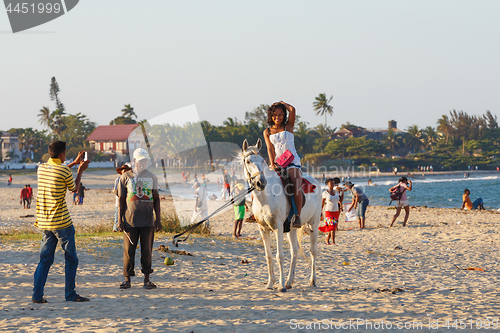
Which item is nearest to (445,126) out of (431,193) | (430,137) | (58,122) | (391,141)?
(430,137)

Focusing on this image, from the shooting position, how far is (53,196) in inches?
243

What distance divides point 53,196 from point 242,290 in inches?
136

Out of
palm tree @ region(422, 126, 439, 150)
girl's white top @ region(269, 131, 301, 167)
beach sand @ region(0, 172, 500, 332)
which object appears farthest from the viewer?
palm tree @ region(422, 126, 439, 150)

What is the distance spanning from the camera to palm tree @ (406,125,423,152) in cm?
14188

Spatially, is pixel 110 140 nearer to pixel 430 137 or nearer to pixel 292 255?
pixel 292 255

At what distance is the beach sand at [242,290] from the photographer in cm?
579

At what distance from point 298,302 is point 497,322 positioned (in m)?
2.73

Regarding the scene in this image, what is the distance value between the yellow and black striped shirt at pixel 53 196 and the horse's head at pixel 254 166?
8.60 ft

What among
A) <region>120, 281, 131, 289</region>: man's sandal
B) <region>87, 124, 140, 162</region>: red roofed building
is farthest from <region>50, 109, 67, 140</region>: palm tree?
<region>120, 281, 131, 289</region>: man's sandal

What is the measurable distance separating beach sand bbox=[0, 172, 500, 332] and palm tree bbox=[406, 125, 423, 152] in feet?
449

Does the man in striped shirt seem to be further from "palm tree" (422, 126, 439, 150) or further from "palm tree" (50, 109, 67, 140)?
"palm tree" (422, 126, 439, 150)

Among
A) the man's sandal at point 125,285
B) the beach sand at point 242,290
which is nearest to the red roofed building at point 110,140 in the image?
the beach sand at point 242,290

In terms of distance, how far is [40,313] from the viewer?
592 centimetres

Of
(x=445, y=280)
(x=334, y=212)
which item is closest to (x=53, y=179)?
(x=445, y=280)
